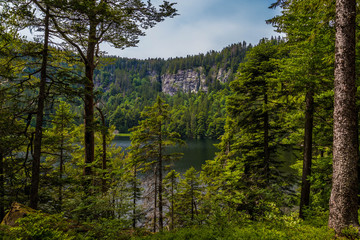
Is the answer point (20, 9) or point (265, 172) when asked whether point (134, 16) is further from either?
point (265, 172)

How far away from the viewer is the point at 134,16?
7.25 m

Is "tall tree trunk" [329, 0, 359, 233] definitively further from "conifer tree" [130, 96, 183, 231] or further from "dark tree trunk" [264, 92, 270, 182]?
"conifer tree" [130, 96, 183, 231]

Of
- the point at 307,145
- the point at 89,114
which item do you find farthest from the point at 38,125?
the point at 307,145

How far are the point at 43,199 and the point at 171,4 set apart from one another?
8424 mm

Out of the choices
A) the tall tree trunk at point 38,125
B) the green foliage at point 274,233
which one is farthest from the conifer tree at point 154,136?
the green foliage at point 274,233

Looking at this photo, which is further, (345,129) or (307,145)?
(307,145)

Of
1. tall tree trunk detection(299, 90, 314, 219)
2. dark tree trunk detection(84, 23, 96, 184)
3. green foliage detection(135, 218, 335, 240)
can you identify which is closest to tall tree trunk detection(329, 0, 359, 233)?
green foliage detection(135, 218, 335, 240)

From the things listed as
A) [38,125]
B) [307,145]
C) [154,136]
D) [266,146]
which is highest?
[38,125]

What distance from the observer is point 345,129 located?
429 cm

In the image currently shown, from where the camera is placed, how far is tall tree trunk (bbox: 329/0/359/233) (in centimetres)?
420

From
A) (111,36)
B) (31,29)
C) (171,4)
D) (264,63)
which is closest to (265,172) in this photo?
(264,63)

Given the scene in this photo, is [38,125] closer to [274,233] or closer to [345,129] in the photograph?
[274,233]

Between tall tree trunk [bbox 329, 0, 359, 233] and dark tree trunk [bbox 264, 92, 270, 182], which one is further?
dark tree trunk [bbox 264, 92, 270, 182]

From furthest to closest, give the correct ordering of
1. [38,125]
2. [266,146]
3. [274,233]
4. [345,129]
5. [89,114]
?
[266,146] → [89,114] → [38,125] → [274,233] → [345,129]
